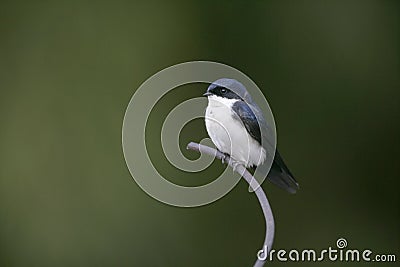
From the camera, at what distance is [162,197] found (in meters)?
1.26

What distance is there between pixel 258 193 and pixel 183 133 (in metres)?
0.22

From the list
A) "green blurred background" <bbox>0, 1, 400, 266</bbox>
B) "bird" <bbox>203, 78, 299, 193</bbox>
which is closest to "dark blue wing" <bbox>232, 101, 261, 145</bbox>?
"bird" <bbox>203, 78, 299, 193</bbox>

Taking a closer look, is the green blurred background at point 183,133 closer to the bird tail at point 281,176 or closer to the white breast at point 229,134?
the bird tail at point 281,176

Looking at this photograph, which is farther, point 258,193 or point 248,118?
point 258,193

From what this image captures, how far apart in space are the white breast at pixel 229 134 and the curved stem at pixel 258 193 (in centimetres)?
3

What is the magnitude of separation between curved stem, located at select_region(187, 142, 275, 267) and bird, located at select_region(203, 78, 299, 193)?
0.02 meters

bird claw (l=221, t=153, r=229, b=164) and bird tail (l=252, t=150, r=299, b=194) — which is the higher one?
bird tail (l=252, t=150, r=299, b=194)

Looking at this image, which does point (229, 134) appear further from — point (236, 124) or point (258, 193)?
point (258, 193)

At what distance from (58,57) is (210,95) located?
1.33 ft

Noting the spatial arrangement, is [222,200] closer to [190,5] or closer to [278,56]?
[278,56]

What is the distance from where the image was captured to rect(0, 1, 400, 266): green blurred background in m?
1.26

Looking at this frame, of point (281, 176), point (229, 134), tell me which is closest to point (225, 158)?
point (229, 134)

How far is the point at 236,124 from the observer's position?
1095 millimetres

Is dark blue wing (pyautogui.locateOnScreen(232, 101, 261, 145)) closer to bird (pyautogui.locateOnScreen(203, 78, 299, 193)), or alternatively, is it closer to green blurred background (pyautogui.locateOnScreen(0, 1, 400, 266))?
bird (pyautogui.locateOnScreen(203, 78, 299, 193))
